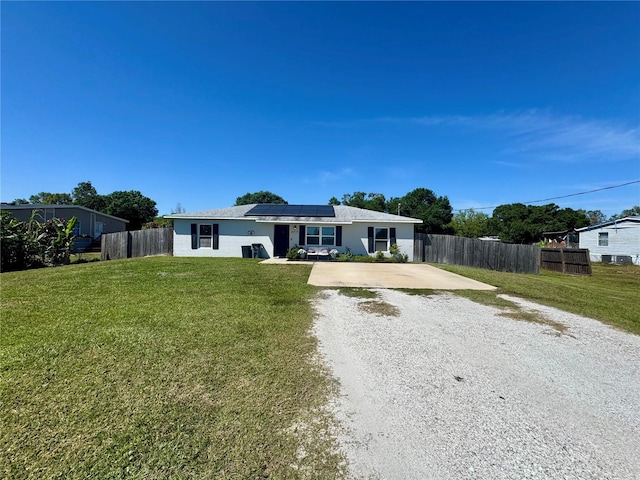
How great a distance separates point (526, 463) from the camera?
196cm

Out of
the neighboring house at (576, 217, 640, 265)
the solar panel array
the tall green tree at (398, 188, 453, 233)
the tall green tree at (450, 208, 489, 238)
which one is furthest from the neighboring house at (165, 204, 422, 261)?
the tall green tree at (450, 208, 489, 238)

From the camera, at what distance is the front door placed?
54.1 feet

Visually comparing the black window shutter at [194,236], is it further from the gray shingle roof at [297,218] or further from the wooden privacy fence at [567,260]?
the wooden privacy fence at [567,260]

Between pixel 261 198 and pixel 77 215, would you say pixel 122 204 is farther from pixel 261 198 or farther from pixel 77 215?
pixel 261 198

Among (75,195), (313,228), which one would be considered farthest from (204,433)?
(75,195)

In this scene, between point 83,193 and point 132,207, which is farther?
point 83,193

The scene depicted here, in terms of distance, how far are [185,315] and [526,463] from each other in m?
4.81

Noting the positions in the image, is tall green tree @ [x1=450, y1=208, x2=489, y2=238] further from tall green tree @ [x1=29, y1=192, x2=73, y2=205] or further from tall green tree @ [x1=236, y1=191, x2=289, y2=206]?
tall green tree @ [x1=29, y1=192, x2=73, y2=205]

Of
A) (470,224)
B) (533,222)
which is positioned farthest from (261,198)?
(533,222)

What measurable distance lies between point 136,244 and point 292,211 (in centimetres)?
924

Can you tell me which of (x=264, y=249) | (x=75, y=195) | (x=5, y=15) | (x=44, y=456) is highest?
(x=75, y=195)

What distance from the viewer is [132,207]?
38.0m

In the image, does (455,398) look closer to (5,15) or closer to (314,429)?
(314,429)

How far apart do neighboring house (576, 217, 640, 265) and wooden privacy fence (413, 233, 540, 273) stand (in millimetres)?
13806
